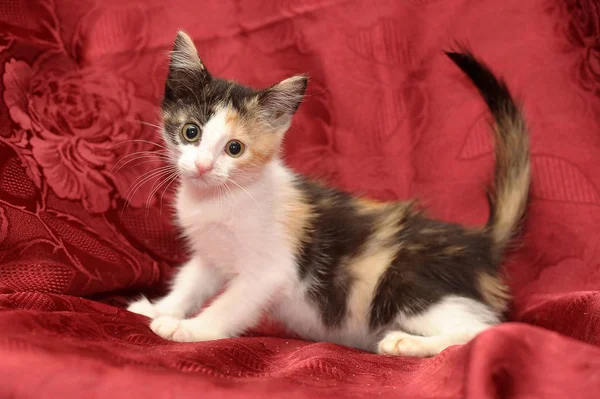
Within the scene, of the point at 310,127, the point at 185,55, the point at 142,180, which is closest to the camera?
the point at 185,55

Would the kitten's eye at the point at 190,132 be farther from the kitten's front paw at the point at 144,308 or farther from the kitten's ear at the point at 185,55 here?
the kitten's front paw at the point at 144,308

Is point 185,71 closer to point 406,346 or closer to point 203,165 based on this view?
point 203,165

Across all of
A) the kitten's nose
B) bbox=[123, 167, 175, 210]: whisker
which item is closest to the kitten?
the kitten's nose

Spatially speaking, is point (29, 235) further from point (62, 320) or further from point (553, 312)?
point (553, 312)

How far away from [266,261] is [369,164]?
536mm

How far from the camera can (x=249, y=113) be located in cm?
132

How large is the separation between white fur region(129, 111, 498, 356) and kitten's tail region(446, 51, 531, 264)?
0.28 meters

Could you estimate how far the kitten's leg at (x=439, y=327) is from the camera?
3.89ft

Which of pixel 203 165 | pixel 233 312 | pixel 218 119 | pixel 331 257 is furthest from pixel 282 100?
pixel 233 312

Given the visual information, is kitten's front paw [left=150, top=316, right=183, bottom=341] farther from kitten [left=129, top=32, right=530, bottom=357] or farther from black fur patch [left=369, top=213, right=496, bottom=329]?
black fur patch [left=369, top=213, right=496, bottom=329]

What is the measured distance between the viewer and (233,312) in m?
1.27

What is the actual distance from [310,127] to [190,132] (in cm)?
52

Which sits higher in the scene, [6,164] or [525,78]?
[525,78]

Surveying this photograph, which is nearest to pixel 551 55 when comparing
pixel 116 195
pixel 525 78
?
pixel 525 78
